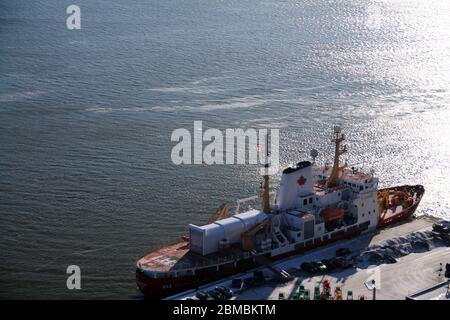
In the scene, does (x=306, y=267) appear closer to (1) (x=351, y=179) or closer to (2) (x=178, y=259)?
(2) (x=178, y=259)

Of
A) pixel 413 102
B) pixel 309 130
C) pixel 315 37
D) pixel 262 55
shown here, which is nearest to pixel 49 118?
pixel 309 130

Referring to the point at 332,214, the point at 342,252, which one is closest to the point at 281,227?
the point at 332,214

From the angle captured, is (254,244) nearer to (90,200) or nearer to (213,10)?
(90,200)

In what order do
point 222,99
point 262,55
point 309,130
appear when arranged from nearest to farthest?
point 309,130 → point 222,99 → point 262,55

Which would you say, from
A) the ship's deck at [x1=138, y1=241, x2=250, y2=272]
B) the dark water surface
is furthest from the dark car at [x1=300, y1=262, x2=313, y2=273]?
the dark water surface

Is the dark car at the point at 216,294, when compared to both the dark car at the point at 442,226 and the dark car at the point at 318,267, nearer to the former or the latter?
the dark car at the point at 318,267

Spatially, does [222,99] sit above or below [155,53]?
below
